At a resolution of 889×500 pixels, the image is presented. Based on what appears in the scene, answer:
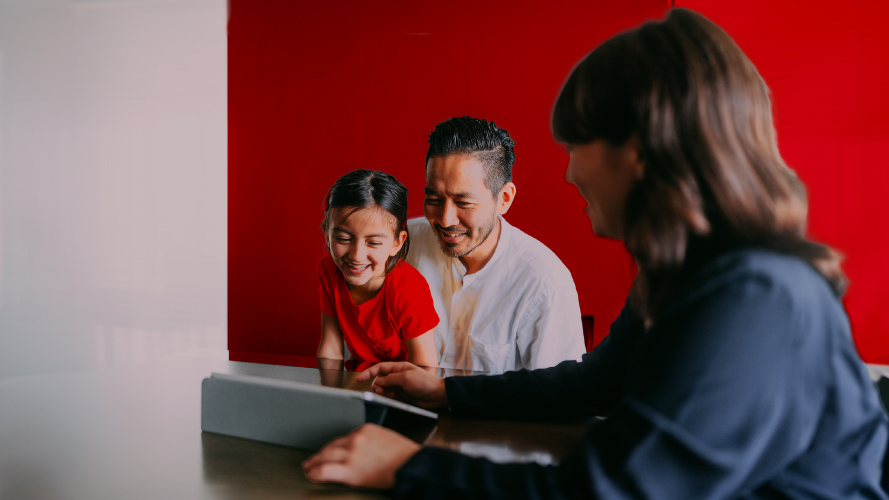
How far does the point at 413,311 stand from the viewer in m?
1.82

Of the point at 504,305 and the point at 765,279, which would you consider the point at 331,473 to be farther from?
the point at 504,305

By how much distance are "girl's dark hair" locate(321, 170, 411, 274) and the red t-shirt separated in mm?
96

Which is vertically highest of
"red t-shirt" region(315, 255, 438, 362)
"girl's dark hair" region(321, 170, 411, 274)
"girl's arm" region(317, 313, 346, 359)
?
"girl's dark hair" region(321, 170, 411, 274)

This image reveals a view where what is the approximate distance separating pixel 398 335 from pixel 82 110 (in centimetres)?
285

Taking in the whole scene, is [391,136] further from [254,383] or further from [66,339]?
[66,339]

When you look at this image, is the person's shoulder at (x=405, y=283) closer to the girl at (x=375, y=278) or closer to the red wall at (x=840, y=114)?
the girl at (x=375, y=278)

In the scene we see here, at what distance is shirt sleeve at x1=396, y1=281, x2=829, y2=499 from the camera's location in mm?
499

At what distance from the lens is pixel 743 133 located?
0.57 m

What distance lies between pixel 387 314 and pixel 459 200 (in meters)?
0.45

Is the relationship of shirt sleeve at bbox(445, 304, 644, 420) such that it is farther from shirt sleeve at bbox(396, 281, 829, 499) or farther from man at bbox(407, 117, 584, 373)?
man at bbox(407, 117, 584, 373)

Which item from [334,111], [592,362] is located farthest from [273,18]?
[592,362]

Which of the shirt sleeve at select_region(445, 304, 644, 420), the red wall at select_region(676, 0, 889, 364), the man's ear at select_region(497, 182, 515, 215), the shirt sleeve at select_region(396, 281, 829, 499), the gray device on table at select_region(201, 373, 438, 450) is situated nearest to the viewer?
the shirt sleeve at select_region(396, 281, 829, 499)

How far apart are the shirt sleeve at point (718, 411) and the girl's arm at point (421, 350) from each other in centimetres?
127

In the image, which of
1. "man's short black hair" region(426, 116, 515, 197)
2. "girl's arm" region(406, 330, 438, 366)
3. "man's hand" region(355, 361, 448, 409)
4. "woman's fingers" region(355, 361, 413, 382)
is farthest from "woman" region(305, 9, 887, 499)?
"man's short black hair" region(426, 116, 515, 197)
